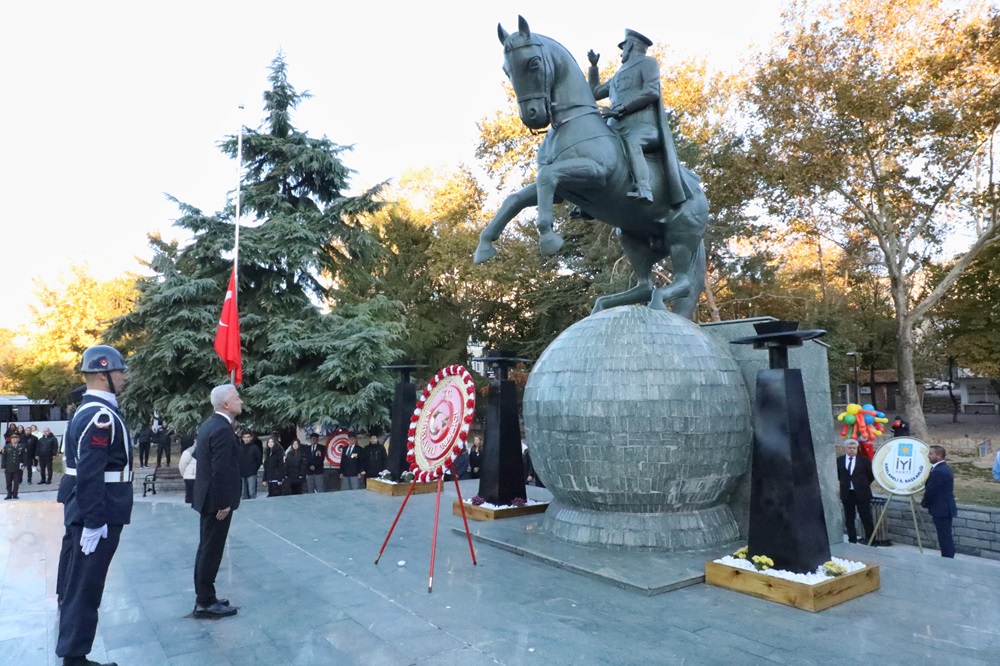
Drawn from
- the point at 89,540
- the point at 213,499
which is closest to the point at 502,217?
the point at 213,499

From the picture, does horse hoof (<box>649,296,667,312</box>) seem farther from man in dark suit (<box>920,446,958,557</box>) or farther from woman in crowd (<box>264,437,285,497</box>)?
woman in crowd (<box>264,437,285,497</box>)

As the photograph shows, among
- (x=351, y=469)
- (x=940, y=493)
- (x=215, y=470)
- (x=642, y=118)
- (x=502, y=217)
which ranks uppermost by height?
(x=642, y=118)

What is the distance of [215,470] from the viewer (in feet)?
18.2

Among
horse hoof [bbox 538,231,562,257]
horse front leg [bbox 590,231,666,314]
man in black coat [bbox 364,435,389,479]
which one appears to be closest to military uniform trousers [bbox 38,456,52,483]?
man in black coat [bbox 364,435,389,479]

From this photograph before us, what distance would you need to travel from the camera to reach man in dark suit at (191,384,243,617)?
215 inches

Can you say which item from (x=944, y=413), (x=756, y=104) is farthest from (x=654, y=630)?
(x=944, y=413)

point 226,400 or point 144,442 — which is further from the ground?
point 226,400

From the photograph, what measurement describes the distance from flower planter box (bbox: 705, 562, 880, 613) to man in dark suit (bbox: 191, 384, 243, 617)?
4.41 metres

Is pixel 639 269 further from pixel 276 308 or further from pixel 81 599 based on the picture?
pixel 276 308

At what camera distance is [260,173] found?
21.1 metres

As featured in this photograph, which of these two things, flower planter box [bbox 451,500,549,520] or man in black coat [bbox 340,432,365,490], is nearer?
flower planter box [bbox 451,500,549,520]

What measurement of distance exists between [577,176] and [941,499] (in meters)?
6.88

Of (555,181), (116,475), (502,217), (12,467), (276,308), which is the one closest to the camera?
(116,475)

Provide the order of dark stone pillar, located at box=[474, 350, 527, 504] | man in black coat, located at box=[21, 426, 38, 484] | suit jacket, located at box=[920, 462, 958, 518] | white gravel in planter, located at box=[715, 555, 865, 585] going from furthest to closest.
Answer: man in black coat, located at box=[21, 426, 38, 484]
dark stone pillar, located at box=[474, 350, 527, 504]
suit jacket, located at box=[920, 462, 958, 518]
white gravel in planter, located at box=[715, 555, 865, 585]
